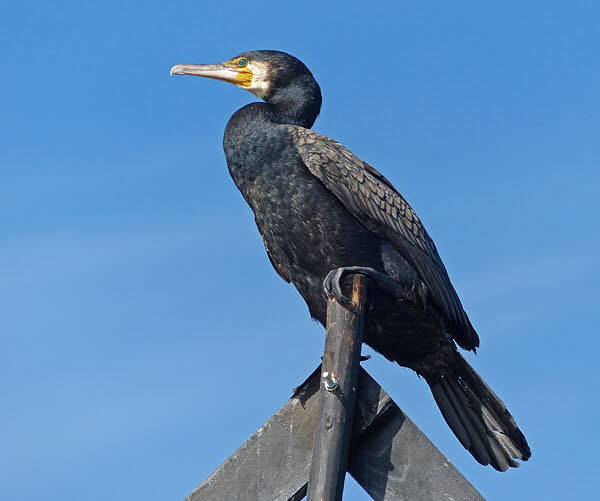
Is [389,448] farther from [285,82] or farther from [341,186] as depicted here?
[285,82]

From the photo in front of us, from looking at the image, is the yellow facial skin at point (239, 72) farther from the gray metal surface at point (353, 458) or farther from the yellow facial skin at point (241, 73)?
the gray metal surface at point (353, 458)

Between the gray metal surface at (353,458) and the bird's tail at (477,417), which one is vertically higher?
the bird's tail at (477,417)

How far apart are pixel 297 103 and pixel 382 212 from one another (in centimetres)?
90

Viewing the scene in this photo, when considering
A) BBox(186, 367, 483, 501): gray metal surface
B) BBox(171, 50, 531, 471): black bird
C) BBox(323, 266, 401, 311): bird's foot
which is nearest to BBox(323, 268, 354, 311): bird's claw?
BBox(323, 266, 401, 311): bird's foot

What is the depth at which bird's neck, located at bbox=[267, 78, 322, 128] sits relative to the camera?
5.39m

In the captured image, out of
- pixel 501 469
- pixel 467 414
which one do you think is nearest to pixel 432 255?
pixel 467 414

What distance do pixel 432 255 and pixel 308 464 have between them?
2.18 m

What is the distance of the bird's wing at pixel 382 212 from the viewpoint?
485 centimetres

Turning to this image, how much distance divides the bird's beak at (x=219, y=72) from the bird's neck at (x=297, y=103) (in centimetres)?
33

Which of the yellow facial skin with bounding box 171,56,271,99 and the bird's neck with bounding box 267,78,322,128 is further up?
the yellow facial skin with bounding box 171,56,271,99

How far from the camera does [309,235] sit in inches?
188

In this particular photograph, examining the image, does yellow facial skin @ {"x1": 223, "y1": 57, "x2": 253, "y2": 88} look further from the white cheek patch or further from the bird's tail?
the bird's tail

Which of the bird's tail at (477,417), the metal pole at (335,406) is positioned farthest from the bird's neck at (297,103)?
the metal pole at (335,406)

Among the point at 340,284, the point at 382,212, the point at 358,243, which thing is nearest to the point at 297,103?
the point at 382,212
